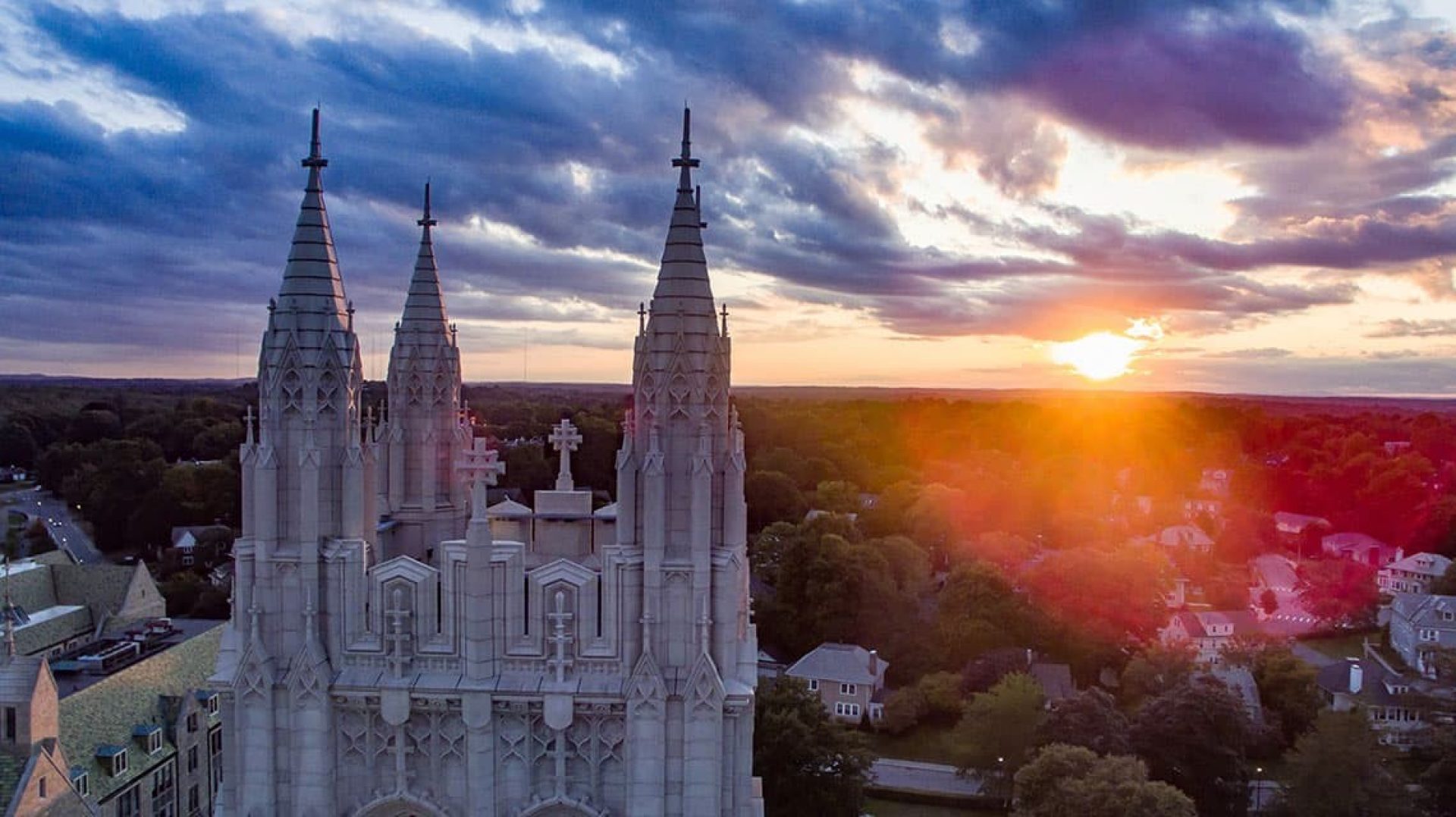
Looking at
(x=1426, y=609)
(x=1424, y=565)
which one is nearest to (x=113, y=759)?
(x=1426, y=609)

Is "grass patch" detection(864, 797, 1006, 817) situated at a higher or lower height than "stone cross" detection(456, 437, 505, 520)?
lower

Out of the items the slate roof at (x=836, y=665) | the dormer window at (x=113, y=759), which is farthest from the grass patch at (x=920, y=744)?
the dormer window at (x=113, y=759)

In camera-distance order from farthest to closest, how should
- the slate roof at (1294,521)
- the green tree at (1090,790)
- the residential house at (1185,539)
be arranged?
the slate roof at (1294,521)
the residential house at (1185,539)
the green tree at (1090,790)

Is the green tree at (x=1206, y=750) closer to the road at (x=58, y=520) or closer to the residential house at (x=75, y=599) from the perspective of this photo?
the residential house at (x=75, y=599)

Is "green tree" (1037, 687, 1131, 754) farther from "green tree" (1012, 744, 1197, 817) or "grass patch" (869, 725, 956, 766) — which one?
"grass patch" (869, 725, 956, 766)

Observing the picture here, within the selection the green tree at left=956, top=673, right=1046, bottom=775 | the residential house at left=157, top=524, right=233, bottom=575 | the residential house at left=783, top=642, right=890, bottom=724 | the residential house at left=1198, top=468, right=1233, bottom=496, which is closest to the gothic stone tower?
the green tree at left=956, top=673, right=1046, bottom=775

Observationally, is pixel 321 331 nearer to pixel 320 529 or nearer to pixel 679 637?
pixel 320 529
